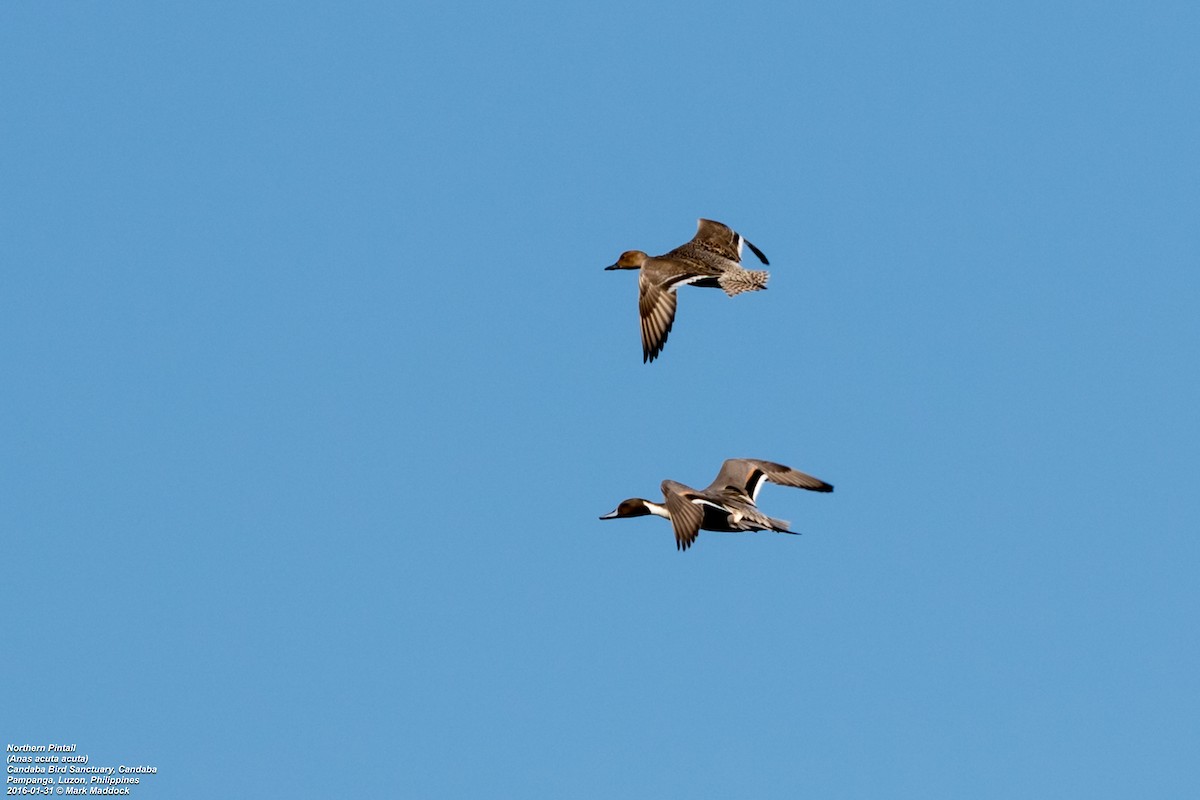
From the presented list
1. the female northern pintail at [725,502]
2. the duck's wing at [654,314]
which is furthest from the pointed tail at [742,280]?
the female northern pintail at [725,502]

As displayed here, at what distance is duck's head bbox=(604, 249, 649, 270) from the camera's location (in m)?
25.6

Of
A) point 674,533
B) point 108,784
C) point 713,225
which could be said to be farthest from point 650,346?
point 108,784

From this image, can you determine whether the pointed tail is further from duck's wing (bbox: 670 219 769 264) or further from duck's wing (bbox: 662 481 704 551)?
duck's wing (bbox: 662 481 704 551)

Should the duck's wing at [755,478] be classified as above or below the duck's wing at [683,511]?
above

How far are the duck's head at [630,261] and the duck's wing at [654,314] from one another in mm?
3825

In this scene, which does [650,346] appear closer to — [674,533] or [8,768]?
→ [674,533]

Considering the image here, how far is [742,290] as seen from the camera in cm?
2214

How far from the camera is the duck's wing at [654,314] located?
20750 millimetres

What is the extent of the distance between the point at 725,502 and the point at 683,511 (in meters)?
1.91

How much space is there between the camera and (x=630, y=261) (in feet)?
84.3

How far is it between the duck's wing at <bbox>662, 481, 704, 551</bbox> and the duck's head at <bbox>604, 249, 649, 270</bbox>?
654 cm

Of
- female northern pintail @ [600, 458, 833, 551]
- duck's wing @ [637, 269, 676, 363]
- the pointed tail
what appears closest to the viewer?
female northern pintail @ [600, 458, 833, 551]

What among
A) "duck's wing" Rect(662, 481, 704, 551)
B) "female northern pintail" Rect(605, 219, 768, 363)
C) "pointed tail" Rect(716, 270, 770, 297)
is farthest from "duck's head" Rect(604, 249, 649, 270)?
"duck's wing" Rect(662, 481, 704, 551)

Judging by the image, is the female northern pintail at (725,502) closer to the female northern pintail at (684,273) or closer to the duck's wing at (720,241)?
the female northern pintail at (684,273)
